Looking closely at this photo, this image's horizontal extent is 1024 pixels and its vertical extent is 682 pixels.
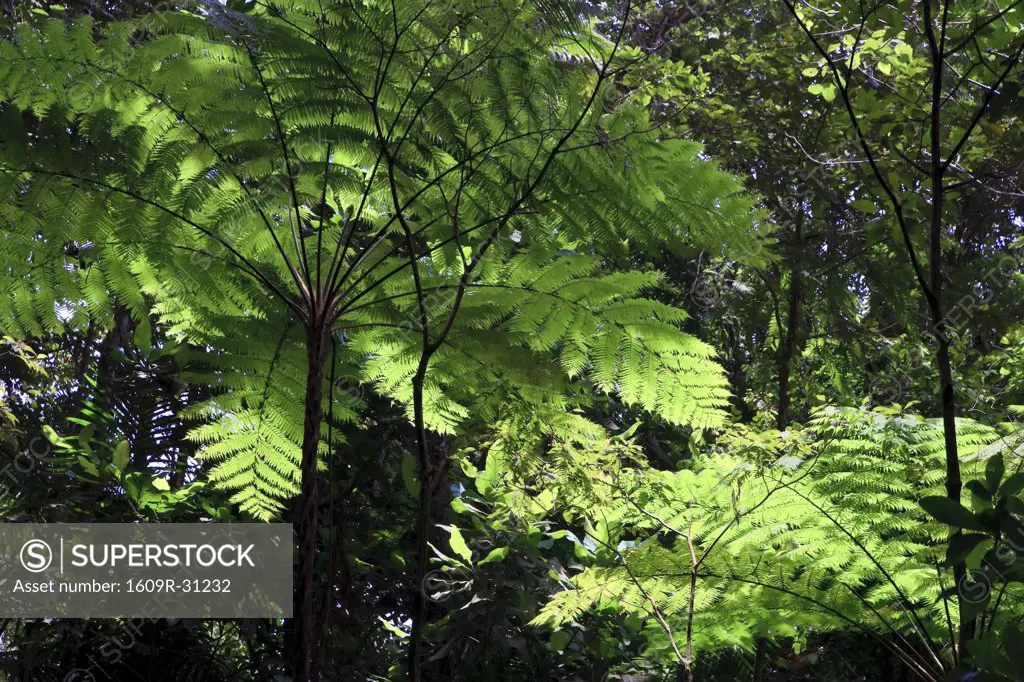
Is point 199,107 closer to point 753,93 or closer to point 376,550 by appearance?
point 376,550

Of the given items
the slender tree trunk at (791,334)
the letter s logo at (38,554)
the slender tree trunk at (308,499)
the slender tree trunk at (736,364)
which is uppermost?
the slender tree trunk at (736,364)

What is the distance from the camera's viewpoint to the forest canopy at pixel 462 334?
1.98 meters

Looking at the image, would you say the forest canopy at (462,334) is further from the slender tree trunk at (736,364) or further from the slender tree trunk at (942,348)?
the slender tree trunk at (736,364)

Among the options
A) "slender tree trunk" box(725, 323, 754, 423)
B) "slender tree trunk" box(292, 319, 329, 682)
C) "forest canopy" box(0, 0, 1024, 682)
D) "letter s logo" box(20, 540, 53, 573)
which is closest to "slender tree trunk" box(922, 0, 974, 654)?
"forest canopy" box(0, 0, 1024, 682)

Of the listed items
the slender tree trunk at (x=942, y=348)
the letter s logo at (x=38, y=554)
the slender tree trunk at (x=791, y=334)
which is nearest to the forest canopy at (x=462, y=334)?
the slender tree trunk at (x=942, y=348)

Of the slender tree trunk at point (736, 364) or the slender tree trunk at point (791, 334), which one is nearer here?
the slender tree trunk at point (791, 334)

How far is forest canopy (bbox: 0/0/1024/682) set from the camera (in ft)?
6.50

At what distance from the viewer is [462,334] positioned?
7.20 ft

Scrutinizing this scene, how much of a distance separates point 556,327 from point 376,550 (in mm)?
2003

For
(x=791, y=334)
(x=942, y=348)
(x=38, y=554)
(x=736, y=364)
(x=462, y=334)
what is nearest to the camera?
(x=942, y=348)

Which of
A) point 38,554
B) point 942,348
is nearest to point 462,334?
point 942,348

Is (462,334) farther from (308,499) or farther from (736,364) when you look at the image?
(736,364)

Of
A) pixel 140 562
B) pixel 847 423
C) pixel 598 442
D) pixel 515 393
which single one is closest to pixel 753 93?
pixel 847 423

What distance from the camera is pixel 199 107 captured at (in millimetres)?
2053
